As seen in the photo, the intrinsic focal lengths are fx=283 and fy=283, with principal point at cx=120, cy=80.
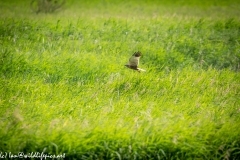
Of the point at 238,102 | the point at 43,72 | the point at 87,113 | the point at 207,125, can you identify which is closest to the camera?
the point at 207,125

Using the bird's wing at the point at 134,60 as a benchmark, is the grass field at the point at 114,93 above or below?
below

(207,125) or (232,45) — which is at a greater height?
(232,45)

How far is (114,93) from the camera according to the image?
17.4 ft

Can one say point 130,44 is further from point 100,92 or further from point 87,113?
point 87,113

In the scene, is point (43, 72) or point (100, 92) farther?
point (43, 72)

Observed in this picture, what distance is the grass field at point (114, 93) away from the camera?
3734 millimetres

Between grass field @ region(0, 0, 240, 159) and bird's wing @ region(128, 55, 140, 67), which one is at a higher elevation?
bird's wing @ region(128, 55, 140, 67)

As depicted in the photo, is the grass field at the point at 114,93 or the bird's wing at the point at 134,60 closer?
the grass field at the point at 114,93

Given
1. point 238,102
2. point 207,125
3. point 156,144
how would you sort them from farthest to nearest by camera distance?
point 238,102 → point 207,125 → point 156,144

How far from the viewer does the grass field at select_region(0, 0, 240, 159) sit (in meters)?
3.73

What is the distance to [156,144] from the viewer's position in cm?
375

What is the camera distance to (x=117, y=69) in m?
6.32

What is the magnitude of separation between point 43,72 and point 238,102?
3.90 m

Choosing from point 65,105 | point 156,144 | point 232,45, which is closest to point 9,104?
point 65,105
